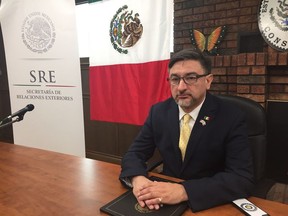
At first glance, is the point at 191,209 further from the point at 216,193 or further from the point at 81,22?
the point at 81,22

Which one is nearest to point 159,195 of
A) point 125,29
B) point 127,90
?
point 127,90

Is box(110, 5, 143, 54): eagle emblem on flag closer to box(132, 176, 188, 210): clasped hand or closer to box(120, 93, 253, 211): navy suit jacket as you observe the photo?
box(120, 93, 253, 211): navy suit jacket

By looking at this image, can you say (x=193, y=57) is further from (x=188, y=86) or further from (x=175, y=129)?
(x=175, y=129)

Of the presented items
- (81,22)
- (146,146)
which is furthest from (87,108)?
(146,146)

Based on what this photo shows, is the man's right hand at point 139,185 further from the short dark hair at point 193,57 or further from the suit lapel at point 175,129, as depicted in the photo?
the short dark hair at point 193,57

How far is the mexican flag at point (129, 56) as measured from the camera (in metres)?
2.22

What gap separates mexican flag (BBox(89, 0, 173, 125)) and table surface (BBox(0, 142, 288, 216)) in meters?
1.03

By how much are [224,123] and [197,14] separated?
1583 millimetres

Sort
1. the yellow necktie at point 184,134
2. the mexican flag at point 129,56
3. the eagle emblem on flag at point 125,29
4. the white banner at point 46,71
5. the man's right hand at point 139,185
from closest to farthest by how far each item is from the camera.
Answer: the man's right hand at point 139,185 → the yellow necktie at point 184,134 → the mexican flag at point 129,56 → the eagle emblem on flag at point 125,29 → the white banner at point 46,71

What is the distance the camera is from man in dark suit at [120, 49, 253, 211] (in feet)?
3.47

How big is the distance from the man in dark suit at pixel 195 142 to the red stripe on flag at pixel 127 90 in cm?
83

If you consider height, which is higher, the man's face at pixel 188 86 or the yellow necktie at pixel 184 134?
the man's face at pixel 188 86

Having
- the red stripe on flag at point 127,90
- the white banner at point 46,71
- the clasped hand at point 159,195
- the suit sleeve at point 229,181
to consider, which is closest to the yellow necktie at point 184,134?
the suit sleeve at point 229,181

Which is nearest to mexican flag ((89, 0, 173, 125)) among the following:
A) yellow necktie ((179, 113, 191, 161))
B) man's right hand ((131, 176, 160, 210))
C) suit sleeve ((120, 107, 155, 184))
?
suit sleeve ((120, 107, 155, 184))
